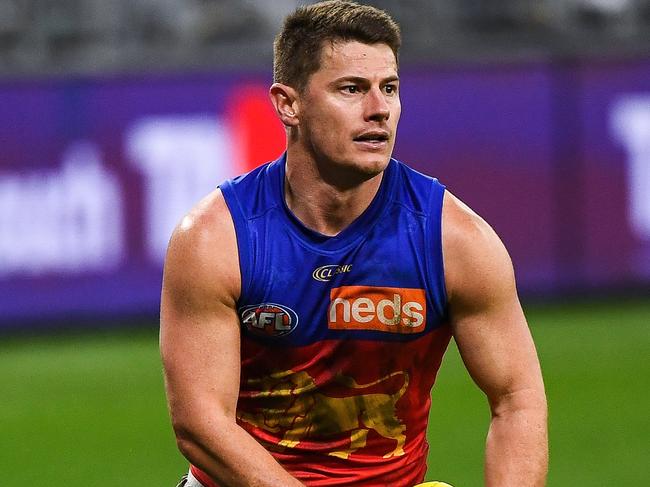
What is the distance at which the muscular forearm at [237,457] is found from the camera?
4859 mm

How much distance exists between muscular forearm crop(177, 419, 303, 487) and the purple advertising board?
6990 millimetres

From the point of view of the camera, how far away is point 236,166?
1204cm

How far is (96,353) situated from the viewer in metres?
11.6

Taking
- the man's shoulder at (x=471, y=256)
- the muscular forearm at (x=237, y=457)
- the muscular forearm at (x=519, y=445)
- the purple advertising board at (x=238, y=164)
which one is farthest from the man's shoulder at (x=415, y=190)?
the purple advertising board at (x=238, y=164)

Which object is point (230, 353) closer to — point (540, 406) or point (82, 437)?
point (540, 406)

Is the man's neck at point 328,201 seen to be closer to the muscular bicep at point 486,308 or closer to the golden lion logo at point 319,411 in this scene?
the muscular bicep at point 486,308

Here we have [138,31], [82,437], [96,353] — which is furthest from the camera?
[138,31]

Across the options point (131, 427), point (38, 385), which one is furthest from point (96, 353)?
point (131, 427)

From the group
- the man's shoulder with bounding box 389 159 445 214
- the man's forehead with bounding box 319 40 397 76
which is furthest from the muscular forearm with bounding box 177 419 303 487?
the man's forehead with bounding box 319 40 397 76

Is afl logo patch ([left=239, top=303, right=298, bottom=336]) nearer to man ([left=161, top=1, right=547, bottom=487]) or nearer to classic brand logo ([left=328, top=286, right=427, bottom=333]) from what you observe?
man ([left=161, top=1, right=547, bottom=487])

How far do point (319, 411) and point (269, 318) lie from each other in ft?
1.29

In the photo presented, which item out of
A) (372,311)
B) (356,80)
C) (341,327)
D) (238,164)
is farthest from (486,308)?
(238,164)

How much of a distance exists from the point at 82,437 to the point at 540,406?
Result: 5198 mm

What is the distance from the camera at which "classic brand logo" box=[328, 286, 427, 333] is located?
5.00 m
